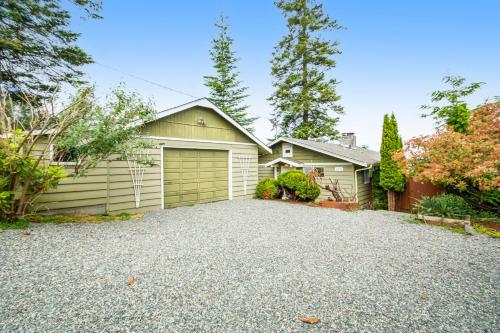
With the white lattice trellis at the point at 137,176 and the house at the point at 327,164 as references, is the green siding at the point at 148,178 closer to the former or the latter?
the white lattice trellis at the point at 137,176

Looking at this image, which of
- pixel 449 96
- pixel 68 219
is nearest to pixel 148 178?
pixel 68 219

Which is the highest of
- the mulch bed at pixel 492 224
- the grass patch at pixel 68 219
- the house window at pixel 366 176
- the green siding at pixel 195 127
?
the green siding at pixel 195 127

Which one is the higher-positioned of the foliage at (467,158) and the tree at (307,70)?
the tree at (307,70)

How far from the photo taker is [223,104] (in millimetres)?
24438

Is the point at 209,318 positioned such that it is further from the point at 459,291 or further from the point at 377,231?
the point at 377,231

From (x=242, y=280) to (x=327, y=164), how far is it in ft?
35.7

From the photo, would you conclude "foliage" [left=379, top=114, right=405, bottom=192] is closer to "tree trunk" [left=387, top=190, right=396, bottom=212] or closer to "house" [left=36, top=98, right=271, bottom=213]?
"tree trunk" [left=387, top=190, right=396, bottom=212]

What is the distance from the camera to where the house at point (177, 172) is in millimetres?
6910

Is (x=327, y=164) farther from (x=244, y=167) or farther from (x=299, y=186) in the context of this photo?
(x=244, y=167)

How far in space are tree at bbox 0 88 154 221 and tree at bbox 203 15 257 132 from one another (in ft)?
60.7

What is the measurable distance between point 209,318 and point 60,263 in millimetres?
2658

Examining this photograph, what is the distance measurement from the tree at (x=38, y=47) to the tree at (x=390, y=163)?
14235 mm

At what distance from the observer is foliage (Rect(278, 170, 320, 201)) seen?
10.6m

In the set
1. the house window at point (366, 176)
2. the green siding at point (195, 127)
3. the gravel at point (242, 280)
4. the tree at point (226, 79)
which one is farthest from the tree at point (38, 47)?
the house window at point (366, 176)
